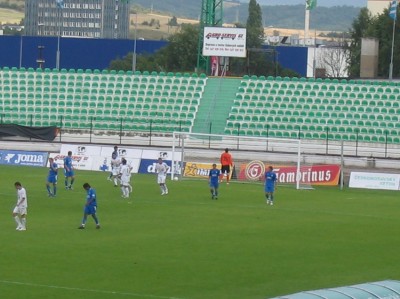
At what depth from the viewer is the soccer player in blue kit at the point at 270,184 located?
45250 mm

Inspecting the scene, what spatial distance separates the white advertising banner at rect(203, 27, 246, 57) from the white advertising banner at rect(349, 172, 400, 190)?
2459cm

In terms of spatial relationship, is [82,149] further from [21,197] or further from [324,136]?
[21,197]

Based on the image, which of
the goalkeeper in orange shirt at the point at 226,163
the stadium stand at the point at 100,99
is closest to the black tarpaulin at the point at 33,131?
the stadium stand at the point at 100,99

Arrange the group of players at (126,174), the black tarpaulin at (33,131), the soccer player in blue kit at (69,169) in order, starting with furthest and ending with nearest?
1. the black tarpaulin at (33,131)
2. the soccer player in blue kit at (69,169)
3. the group of players at (126,174)

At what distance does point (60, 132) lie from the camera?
68938 millimetres

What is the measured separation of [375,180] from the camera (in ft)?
184

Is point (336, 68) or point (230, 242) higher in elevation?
point (336, 68)

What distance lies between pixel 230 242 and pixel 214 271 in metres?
5.99

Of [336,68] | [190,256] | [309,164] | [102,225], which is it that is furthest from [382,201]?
[336,68]

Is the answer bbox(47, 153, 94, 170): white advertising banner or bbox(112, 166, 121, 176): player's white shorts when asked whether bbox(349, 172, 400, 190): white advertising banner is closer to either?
bbox(112, 166, 121, 176): player's white shorts

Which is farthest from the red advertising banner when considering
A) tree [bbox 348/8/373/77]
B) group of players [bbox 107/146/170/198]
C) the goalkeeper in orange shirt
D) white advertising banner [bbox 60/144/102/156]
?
tree [bbox 348/8/373/77]

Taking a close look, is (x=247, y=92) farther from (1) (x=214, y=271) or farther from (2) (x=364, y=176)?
(1) (x=214, y=271)

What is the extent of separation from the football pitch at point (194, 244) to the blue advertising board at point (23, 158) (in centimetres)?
1053

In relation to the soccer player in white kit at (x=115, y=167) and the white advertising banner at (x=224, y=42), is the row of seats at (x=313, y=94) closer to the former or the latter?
the white advertising banner at (x=224, y=42)
